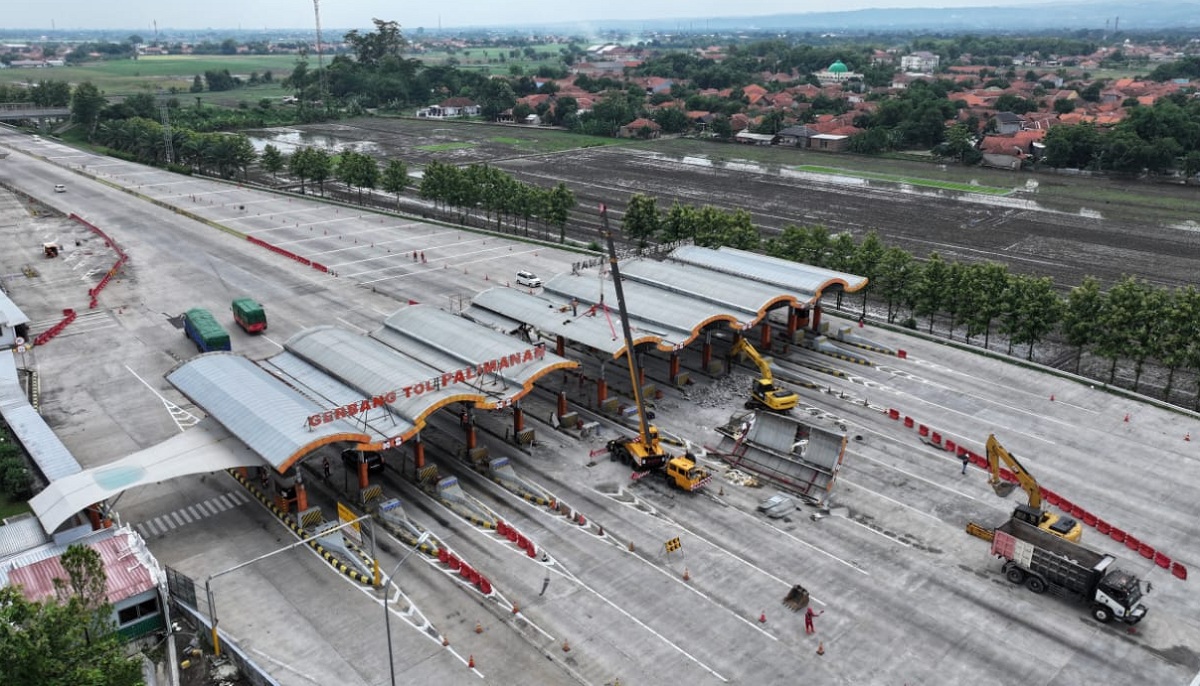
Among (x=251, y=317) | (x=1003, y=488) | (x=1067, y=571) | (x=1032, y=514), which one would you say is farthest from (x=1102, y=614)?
(x=251, y=317)

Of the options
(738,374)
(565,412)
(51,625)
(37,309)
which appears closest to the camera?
(51,625)

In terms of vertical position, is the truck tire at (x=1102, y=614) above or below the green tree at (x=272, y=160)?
below

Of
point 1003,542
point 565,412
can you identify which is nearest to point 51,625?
point 565,412

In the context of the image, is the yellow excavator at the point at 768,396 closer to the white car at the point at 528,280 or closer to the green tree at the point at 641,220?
the white car at the point at 528,280

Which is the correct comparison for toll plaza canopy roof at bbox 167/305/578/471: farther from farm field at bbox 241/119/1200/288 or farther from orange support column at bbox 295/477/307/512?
farm field at bbox 241/119/1200/288

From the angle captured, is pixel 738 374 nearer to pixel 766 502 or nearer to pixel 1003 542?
pixel 766 502

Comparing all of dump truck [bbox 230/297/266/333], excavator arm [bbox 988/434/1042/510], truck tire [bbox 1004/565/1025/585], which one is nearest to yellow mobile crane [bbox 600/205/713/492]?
excavator arm [bbox 988/434/1042/510]

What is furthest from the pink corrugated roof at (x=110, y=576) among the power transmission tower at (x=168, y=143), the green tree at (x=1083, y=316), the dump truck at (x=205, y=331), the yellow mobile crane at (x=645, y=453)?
the power transmission tower at (x=168, y=143)
